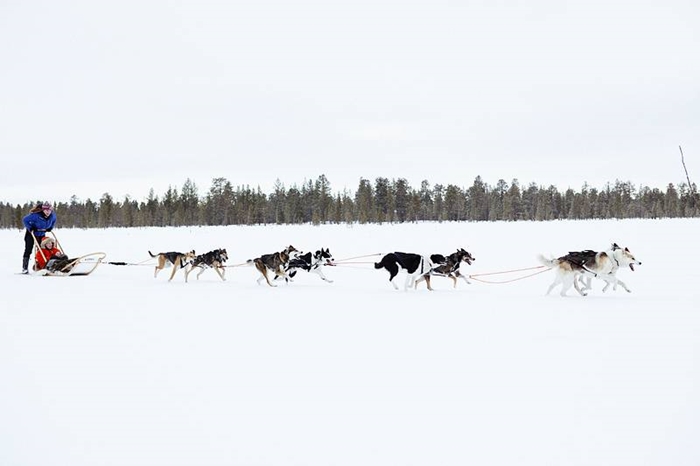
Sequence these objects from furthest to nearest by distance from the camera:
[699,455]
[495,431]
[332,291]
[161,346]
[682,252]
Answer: [682,252] → [332,291] → [161,346] → [495,431] → [699,455]

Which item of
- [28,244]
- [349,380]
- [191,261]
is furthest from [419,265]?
[28,244]

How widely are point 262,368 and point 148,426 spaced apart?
120 centimetres

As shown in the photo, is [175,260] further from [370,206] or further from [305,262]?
[370,206]

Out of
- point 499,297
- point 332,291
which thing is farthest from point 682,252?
point 332,291

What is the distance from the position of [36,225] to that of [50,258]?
3.35 feet

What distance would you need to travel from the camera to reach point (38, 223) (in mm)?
11820

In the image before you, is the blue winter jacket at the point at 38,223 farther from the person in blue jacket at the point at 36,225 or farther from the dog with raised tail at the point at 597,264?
the dog with raised tail at the point at 597,264

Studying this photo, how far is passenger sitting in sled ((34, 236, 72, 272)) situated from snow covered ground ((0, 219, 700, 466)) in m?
3.40

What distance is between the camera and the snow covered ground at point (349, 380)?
108 inches

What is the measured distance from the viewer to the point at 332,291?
8.88 m

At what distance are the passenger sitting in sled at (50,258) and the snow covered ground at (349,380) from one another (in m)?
3.40

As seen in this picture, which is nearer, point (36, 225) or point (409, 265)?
point (409, 265)

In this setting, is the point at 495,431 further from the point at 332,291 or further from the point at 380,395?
the point at 332,291

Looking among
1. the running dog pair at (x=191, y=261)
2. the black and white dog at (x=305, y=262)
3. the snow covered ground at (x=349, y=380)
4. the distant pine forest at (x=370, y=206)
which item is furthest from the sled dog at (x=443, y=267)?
the distant pine forest at (x=370, y=206)
